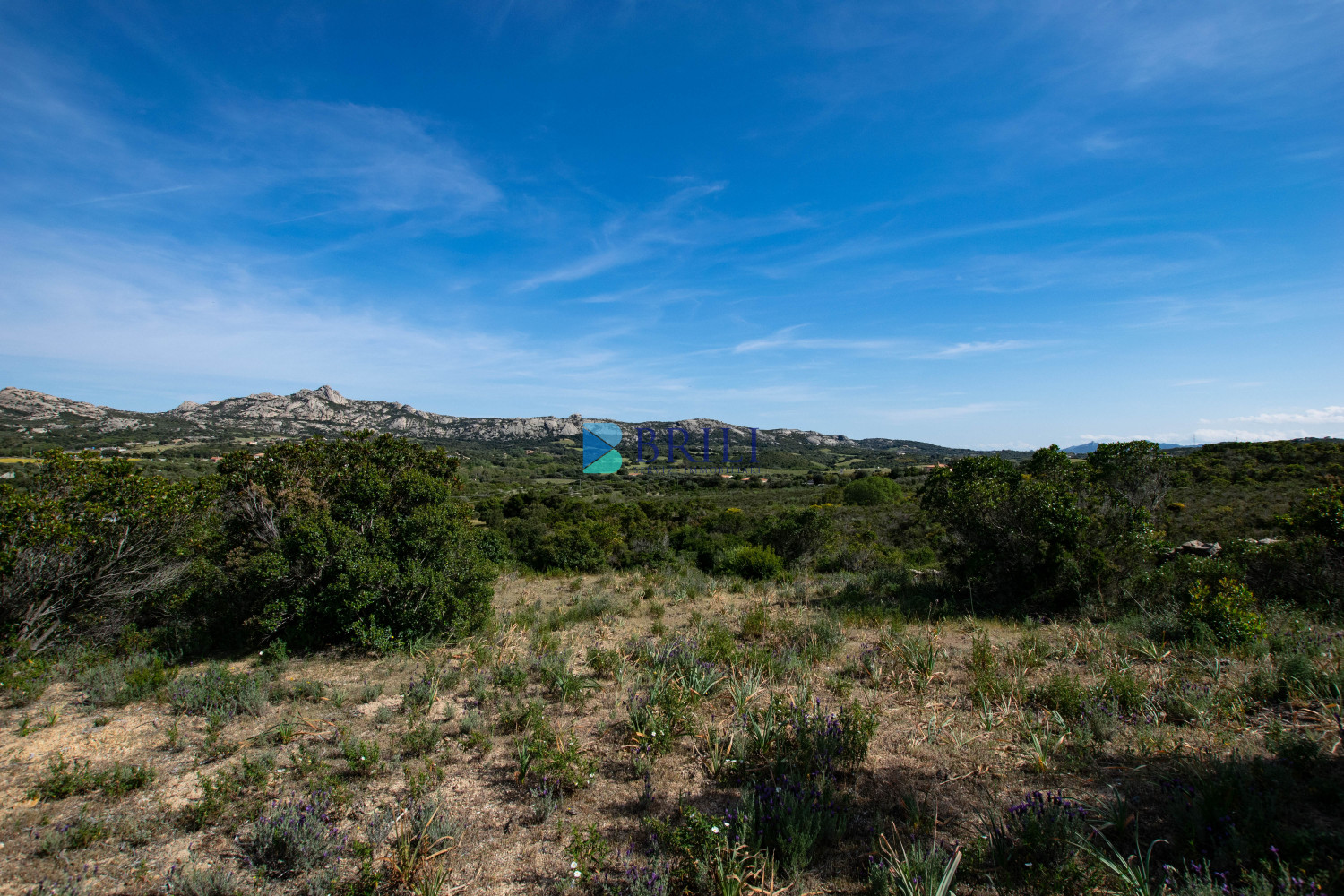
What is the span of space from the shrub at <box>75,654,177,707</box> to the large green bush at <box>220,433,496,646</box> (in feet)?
3.30

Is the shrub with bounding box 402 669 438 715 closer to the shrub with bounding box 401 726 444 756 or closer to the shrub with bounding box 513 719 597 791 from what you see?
the shrub with bounding box 401 726 444 756

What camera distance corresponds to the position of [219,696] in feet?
17.6

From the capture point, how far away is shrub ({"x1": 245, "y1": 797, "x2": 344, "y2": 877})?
326 centimetres

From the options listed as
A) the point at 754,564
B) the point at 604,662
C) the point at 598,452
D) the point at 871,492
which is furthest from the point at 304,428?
the point at 604,662

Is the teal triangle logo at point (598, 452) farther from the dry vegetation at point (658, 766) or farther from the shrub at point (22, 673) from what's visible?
the dry vegetation at point (658, 766)

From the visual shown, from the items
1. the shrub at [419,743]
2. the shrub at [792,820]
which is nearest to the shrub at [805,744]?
the shrub at [792,820]

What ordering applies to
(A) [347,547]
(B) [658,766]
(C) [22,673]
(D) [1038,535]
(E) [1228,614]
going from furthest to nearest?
(D) [1038,535], (A) [347,547], (E) [1228,614], (C) [22,673], (B) [658,766]

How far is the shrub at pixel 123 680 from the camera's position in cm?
538

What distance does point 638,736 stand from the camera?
469 cm

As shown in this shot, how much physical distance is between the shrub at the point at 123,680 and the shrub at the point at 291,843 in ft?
11.3


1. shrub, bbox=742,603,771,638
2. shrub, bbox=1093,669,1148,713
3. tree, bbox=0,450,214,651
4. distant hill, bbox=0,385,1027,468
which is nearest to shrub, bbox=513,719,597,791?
shrub, bbox=742,603,771,638

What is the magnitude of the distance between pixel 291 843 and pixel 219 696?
307 cm

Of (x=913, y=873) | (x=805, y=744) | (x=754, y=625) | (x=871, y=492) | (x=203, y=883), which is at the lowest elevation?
(x=871, y=492)

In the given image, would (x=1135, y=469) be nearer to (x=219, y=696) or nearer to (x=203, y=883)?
(x=203, y=883)
